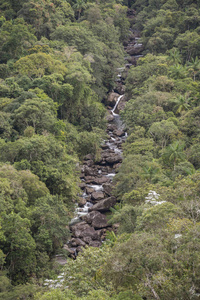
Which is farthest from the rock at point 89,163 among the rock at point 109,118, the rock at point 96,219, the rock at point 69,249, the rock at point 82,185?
the rock at point 69,249

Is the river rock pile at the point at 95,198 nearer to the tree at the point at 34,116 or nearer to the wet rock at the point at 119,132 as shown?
the wet rock at the point at 119,132

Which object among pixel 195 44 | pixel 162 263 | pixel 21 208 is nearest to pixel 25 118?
pixel 21 208

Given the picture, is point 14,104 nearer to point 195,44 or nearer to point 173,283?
point 173,283

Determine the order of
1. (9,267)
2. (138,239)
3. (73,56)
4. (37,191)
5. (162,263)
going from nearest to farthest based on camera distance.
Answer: (162,263)
(138,239)
(9,267)
(37,191)
(73,56)

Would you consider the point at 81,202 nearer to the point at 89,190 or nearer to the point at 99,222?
the point at 89,190

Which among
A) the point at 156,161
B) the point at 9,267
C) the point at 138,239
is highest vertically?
the point at 138,239

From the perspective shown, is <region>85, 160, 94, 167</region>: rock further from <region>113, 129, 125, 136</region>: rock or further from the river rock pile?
<region>113, 129, 125, 136</region>: rock

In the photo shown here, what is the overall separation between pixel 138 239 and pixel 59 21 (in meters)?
53.6

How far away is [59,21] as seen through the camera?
5962cm

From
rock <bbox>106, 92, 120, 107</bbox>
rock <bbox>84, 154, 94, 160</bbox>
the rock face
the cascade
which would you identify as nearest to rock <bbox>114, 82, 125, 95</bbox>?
rock <bbox>106, 92, 120, 107</bbox>

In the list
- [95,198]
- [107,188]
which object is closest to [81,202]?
[95,198]

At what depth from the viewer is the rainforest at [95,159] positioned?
14672 millimetres

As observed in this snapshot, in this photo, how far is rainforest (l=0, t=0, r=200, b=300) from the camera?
1467 cm

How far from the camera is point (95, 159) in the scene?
143 ft
